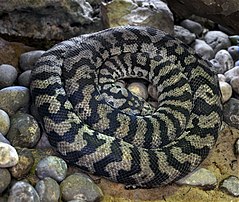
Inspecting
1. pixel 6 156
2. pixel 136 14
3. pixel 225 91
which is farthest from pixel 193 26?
pixel 6 156

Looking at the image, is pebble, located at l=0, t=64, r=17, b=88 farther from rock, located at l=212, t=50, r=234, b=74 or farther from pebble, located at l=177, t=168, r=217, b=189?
rock, located at l=212, t=50, r=234, b=74

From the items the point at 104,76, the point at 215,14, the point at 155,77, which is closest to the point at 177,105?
the point at 155,77

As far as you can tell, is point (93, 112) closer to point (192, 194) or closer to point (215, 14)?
point (192, 194)

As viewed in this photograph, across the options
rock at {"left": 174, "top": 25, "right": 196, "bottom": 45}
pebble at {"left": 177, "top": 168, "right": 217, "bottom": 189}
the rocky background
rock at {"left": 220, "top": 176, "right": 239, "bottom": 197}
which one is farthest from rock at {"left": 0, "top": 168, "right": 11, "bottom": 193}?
rock at {"left": 174, "top": 25, "right": 196, "bottom": 45}

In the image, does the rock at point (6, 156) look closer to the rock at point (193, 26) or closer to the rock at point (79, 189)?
the rock at point (79, 189)

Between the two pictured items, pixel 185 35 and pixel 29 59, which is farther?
pixel 185 35

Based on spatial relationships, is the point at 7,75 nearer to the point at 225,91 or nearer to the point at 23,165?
the point at 23,165

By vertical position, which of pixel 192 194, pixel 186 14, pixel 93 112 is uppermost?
pixel 186 14
